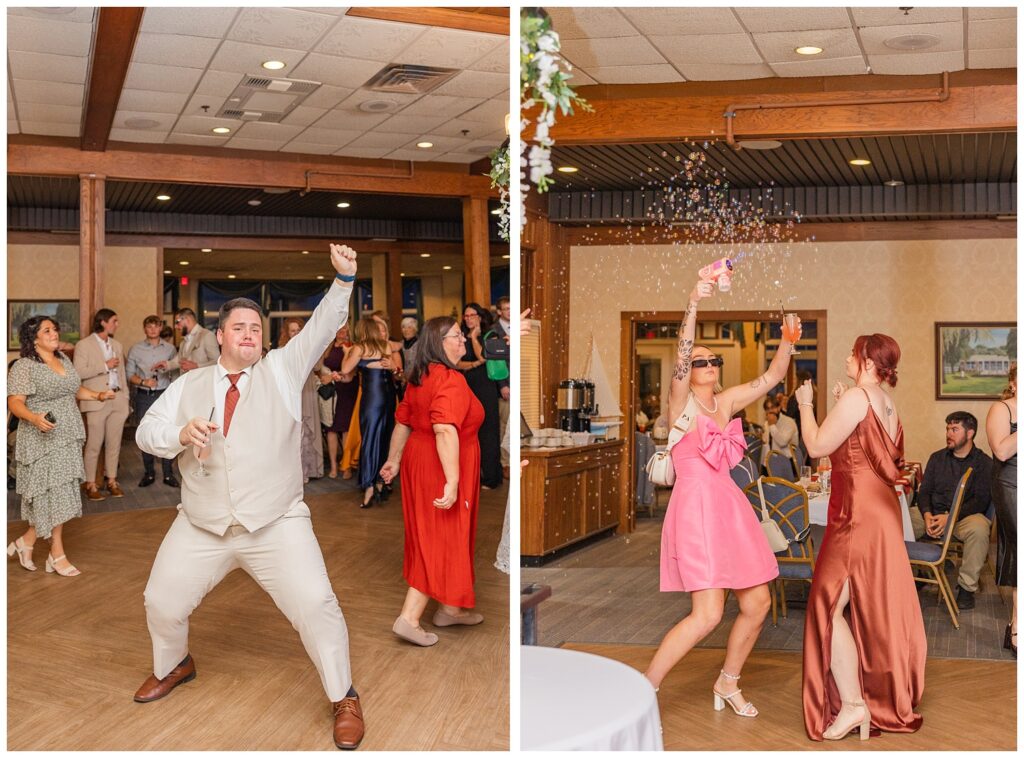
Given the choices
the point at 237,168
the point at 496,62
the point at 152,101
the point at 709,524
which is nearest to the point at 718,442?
the point at 709,524

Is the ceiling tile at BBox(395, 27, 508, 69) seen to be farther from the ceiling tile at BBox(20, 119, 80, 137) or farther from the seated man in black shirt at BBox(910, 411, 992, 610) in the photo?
the seated man in black shirt at BBox(910, 411, 992, 610)

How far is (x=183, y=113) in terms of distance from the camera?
7422 millimetres

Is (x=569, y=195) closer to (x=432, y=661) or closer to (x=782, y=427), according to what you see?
(x=782, y=427)

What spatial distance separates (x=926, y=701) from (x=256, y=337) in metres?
2.96

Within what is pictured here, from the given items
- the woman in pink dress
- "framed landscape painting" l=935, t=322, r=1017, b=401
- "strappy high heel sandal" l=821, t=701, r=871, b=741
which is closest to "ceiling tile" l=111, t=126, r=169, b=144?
the woman in pink dress

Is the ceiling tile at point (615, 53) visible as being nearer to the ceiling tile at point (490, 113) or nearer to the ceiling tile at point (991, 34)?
the ceiling tile at point (991, 34)

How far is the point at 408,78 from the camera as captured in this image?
21.1 feet

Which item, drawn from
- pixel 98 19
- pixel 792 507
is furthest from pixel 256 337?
pixel 792 507

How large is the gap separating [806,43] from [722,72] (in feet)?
1.66

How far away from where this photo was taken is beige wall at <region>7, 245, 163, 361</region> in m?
13.2

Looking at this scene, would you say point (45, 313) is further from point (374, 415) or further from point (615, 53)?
point (615, 53)

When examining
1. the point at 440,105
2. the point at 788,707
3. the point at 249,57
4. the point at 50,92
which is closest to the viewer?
the point at 788,707

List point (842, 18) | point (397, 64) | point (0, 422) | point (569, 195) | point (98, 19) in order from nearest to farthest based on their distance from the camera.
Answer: point (0, 422) < point (842, 18) < point (98, 19) < point (397, 64) < point (569, 195)

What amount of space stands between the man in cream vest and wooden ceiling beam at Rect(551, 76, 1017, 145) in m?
2.45
